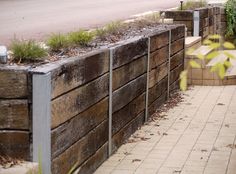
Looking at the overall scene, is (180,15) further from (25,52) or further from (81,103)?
(25,52)

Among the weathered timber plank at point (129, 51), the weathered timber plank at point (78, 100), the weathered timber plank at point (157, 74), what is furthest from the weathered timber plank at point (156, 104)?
the weathered timber plank at point (78, 100)

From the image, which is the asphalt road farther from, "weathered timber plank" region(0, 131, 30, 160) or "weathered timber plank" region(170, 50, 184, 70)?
"weathered timber plank" region(0, 131, 30, 160)

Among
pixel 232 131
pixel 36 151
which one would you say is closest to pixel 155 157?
pixel 232 131

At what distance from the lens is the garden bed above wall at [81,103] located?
14.2 feet

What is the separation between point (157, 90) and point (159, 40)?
76cm

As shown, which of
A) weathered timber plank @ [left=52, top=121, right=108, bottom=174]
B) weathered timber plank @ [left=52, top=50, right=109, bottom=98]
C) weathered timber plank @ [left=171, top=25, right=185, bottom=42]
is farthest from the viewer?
weathered timber plank @ [left=171, top=25, right=185, bottom=42]

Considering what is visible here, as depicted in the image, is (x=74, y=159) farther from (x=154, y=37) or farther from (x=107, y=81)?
(x=154, y=37)

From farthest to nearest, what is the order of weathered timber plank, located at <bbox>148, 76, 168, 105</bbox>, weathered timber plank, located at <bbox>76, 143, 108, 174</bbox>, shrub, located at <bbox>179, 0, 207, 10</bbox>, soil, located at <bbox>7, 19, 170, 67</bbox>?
shrub, located at <bbox>179, 0, 207, 10</bbox>, weathered timber plank, located at <bbox>148, 76, 168, 105</bbox>, weathered timber plank, located at <bbox>76, 143, 108, 174</bbox>, soil, located at <bbox>7, 19, 170, 67</bbox>

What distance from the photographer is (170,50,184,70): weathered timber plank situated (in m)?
9.73

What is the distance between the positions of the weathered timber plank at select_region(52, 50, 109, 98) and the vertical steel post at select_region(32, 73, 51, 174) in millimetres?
141

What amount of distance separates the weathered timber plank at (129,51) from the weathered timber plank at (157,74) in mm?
615

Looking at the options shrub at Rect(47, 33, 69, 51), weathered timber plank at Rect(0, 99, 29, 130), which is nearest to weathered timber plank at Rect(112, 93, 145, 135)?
shrub at Rect(47, 33, 69, 51)

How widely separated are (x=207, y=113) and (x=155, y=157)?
2.68 metres

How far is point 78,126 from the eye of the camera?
514 cm
